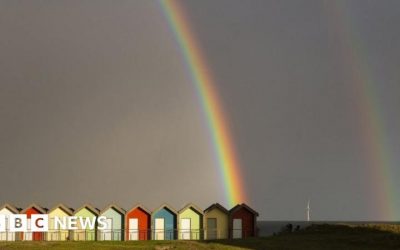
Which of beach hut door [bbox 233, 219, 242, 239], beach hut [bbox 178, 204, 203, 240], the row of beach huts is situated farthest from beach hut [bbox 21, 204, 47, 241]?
beach hut door [bbox 233, 219, 242, 239]

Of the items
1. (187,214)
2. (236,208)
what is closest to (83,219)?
(187,214)

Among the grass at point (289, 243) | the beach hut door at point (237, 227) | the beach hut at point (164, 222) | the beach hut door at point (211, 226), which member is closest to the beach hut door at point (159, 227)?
the beach hut at point (164, 222)

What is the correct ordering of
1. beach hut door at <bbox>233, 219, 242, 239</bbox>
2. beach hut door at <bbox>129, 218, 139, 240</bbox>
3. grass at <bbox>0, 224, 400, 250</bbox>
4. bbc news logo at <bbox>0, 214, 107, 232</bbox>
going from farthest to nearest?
beach hut door at <bbox>233, 219, 242, 239</bbox> → beach hut door at <bbox>129, 218, 139, 240</bbox> → bbc news logo at <bbox>0, 214, 107, 232</bbox> → grass at <bbox>0, 224, 400, 250</bbox>

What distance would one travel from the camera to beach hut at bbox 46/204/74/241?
88.7 metres

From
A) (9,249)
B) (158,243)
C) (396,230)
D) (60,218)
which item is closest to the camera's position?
(9,249)

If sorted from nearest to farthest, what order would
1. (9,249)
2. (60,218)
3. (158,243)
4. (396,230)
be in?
(9,249) < (158,243) < (396,230) < (60,218)

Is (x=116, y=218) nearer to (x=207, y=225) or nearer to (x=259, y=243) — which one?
(x=207, y=225)

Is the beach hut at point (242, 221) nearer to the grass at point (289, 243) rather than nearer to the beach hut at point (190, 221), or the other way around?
the beach hut at point (190, 221)

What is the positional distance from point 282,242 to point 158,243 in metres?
11.2

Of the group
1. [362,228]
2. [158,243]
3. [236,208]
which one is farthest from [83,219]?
[362,228]

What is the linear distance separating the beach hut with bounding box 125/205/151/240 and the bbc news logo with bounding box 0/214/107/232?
2.95 meters

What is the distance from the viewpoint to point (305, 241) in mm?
71938

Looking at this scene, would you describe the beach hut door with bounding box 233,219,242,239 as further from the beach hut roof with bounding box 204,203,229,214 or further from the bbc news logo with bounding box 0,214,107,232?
the bbc news logo with bounding box 0,214,107,232

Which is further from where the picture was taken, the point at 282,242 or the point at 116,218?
the point at 116,218
